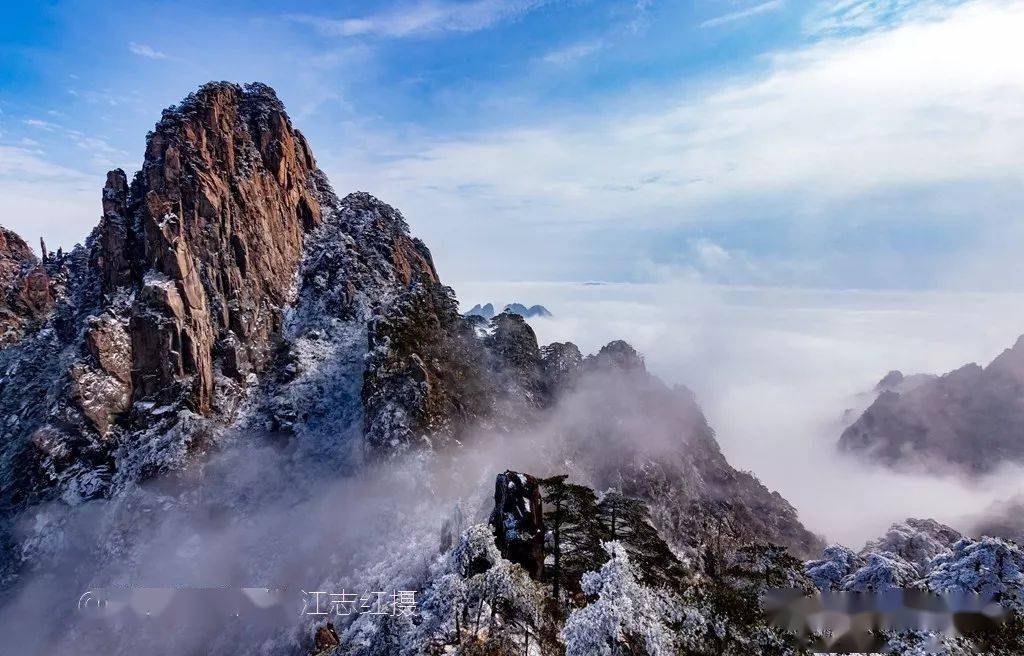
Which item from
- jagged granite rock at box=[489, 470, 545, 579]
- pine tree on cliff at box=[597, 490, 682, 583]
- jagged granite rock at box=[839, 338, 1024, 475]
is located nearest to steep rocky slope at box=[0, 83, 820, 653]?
jagged granite rock at box=[489, 470, 545, 579]

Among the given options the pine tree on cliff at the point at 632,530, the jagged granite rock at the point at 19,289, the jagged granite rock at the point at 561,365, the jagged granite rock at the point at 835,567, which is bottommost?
the jagged granite rock at the point at 835,567

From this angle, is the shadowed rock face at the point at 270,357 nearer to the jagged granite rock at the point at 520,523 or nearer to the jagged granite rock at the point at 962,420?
the jagged granite rock at the point at 520,523

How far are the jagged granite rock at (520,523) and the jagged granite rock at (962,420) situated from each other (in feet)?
544

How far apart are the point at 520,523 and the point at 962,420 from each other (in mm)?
174912

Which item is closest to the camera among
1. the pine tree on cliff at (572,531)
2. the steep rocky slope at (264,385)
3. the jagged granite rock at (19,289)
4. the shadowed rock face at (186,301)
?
the pine tree on cliff at (572,531)

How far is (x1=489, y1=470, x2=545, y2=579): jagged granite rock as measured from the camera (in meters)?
35.1

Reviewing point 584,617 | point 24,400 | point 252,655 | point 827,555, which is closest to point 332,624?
point 252,655

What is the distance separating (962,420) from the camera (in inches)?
6166

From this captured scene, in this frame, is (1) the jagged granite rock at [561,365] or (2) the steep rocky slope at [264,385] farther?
(1) the jagged granite rock at [561,365]

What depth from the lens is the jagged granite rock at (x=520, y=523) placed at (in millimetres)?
35125

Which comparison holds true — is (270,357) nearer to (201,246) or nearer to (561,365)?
(201,246)

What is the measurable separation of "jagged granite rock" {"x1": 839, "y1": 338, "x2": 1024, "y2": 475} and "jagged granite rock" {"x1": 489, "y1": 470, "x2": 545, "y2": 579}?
165776mm

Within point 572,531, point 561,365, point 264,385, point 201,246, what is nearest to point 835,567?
point 572,531

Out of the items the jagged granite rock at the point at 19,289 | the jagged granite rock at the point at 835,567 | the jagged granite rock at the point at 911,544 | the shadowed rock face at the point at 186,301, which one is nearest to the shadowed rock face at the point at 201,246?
the shadowed rock face at the point at 186,301
